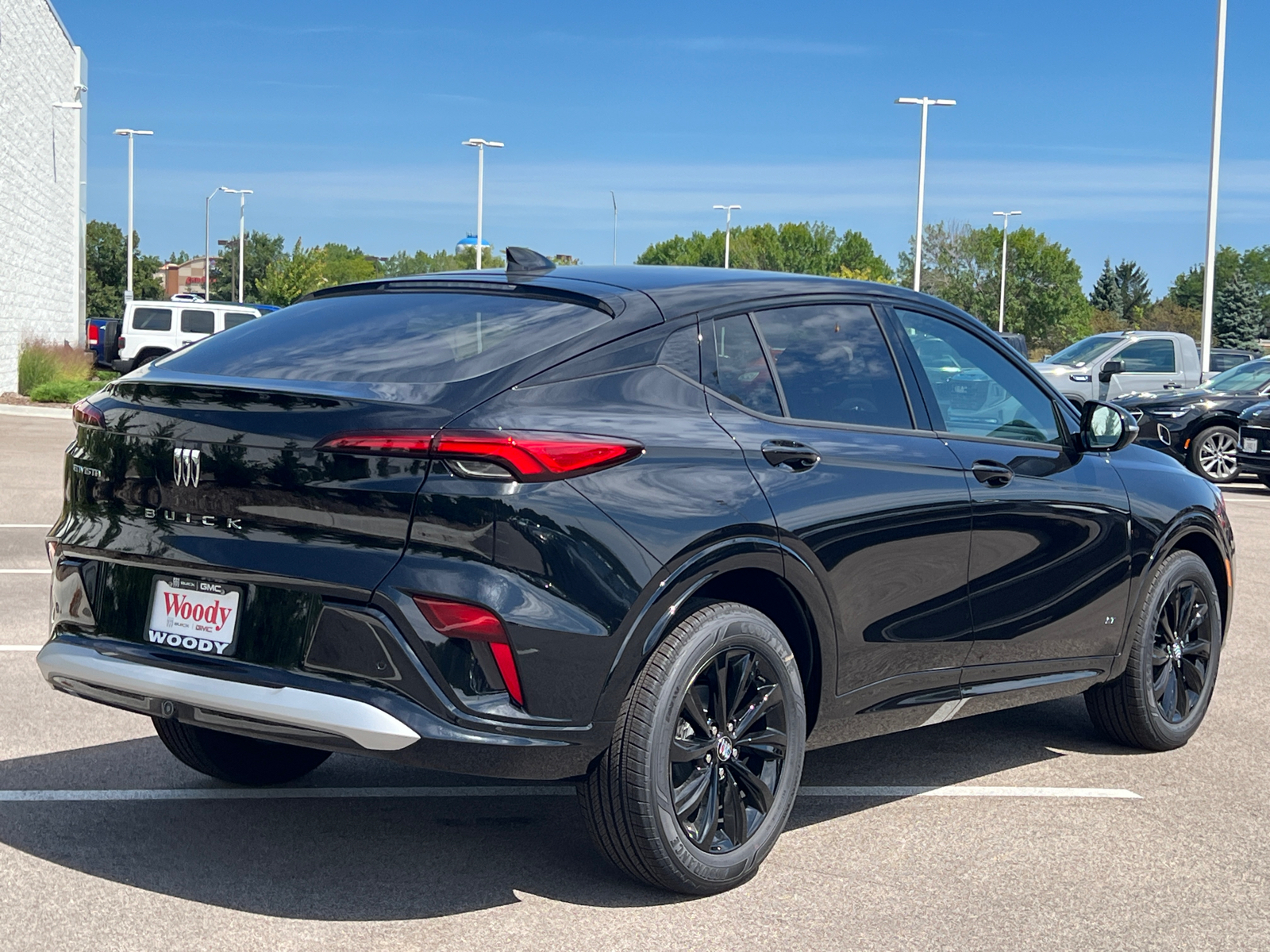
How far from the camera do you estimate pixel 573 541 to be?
3797mm

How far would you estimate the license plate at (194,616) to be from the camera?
13.0 ft

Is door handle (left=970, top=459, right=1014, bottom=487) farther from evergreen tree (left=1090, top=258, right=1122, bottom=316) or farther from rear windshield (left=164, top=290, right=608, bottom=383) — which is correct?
evergreen tree (left=1090, top=258, right=1122, bottom=316)

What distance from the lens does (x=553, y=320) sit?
4.30 meters

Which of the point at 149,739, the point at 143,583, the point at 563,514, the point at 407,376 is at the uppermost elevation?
the point at 407,376

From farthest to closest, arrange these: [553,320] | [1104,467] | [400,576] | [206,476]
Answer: [1104,467] → [553,320] → [206,476] → [400,576]

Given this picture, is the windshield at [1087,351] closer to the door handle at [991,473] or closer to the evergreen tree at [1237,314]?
the door handle at [991,473]

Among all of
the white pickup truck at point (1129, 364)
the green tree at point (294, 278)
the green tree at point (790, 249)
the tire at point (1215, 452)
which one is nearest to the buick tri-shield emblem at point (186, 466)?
the tire at point (1215, 452)

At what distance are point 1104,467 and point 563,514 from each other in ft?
8.92

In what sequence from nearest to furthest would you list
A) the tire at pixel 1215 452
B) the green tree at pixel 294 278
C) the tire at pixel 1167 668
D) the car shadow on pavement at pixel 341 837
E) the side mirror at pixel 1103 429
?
the car shadow on pavement at pixel 341 837
the side mirror at pixel 1103 429
the tire at pixel 1167 668
the tire at pixel 1215 452
the green tree at pixel 294 278

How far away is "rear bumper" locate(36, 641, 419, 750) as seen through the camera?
371cm

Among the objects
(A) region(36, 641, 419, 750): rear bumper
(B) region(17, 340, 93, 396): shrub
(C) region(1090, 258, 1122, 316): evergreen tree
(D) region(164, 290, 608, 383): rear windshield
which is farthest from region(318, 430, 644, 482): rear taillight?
(C) region(1090, 258, 1122, 316): evergreen tree

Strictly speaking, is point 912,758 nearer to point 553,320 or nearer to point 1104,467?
point 1104,467

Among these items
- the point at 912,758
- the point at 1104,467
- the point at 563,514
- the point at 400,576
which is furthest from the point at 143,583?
the point at 1104,467

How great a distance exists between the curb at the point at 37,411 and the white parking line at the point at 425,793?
21751mm
